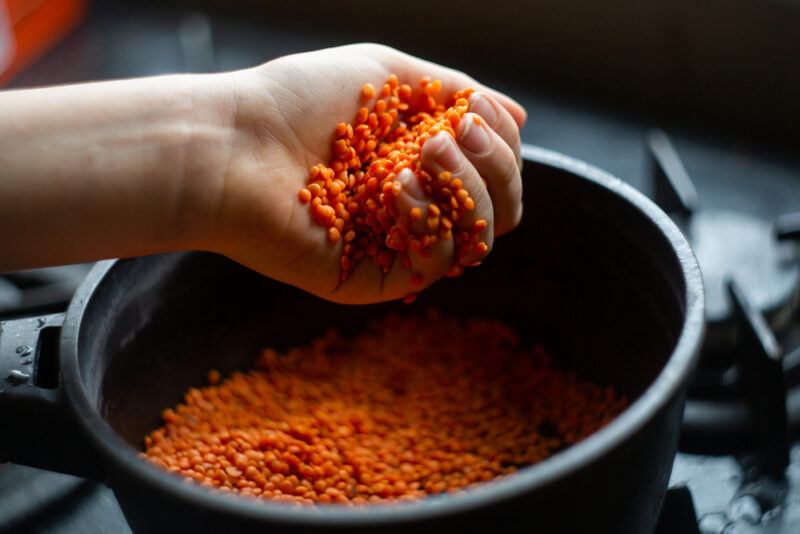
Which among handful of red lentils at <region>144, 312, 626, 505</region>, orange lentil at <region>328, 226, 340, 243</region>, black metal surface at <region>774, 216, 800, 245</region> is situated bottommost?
handful of red lentils at <region>144, 312, 626, 505</region>

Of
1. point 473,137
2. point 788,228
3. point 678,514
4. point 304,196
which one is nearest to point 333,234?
point 304,196

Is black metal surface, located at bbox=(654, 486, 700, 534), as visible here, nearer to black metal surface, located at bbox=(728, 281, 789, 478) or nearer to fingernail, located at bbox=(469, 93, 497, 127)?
black metal surface, located at bbox=(728, 281, 789, 478)

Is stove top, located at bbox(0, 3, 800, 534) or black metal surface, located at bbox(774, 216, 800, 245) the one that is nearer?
stove top, located at bbox(0, 3, 800, 534)

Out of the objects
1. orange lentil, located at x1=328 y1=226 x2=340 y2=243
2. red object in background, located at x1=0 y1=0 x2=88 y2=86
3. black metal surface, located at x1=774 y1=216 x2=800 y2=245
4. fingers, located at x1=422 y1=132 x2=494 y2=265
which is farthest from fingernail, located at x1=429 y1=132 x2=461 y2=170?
red object in background, located at x1=0 y1=0 x2=88 y2=86

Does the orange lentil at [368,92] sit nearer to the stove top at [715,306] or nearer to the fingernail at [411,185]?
the fingernail at [411,185]

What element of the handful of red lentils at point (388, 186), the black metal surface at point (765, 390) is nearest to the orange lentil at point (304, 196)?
the handful of red lentils at point (388, 186)

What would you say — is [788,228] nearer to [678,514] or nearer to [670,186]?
[670,186]
